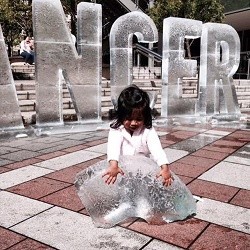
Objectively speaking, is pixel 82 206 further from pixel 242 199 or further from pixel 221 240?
pixel 242 199

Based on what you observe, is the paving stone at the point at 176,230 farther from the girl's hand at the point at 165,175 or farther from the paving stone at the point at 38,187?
the paving stone at the point at 38,187

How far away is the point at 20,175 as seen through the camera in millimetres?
3891

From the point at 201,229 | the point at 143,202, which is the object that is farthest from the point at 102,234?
the point at 201,229

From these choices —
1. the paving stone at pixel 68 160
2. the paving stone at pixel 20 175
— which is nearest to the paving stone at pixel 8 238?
the paving stone at pixel 20 175

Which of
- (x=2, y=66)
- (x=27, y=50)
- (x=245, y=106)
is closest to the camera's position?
(x=2, y=66)

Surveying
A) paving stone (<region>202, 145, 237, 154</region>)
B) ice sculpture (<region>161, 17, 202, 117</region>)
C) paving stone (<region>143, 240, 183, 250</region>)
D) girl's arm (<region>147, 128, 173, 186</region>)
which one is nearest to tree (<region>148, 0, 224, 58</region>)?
ice sculpture (<region>161, 17, 202, 117</region>)

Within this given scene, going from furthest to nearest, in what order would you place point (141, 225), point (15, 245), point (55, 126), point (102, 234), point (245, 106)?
point (245, 106) → point (55, 126) → point (141, 225) → point (102, 234) → point (15, 245)

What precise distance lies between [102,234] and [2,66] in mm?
4253

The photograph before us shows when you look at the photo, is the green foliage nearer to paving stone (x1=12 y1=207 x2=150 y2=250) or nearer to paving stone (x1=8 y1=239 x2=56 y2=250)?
paving stone (x1=12 y1=207 x2=150 y2=250)

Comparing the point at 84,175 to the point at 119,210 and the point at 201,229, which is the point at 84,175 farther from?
the point at 201,229

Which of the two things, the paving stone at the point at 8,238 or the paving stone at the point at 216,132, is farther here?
the paving stone at the point at 216,132

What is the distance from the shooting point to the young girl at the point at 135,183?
8.63 ft

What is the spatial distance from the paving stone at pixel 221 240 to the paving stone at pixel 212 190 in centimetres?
66

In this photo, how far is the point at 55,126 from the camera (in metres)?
6.34
